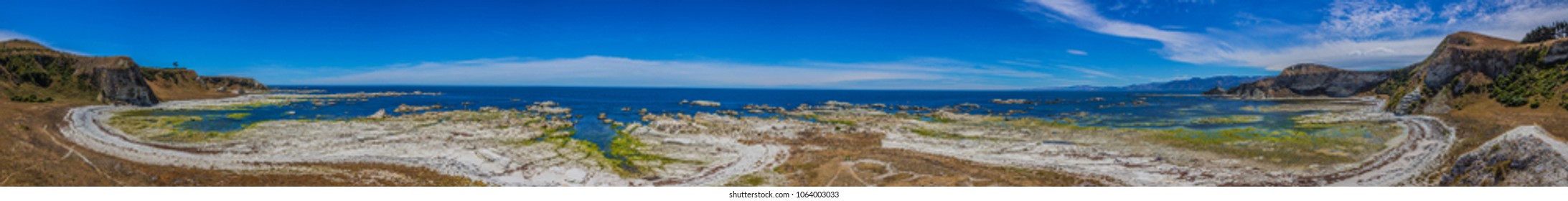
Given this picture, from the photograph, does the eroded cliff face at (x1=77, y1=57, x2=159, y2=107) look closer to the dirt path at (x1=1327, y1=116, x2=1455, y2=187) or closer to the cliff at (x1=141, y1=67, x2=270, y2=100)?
the cliff at (x1=141, y1=67, x2=270, y2=100)

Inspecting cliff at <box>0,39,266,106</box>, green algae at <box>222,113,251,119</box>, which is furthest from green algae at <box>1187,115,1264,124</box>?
cliff at <box>0,39,266,106</box>

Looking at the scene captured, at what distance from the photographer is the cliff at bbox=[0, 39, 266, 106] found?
28672mm

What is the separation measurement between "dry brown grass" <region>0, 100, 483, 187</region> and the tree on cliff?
816 inches

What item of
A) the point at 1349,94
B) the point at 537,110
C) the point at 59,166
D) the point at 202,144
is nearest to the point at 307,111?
the point at 537,110

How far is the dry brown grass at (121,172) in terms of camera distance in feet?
34.5

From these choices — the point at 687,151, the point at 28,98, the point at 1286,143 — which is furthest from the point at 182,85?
the point at 1286,143

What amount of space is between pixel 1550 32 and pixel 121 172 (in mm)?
27933

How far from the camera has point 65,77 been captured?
34812 mm

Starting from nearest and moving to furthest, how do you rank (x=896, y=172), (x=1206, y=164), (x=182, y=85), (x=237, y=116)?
(x=896, y=172)
(x=1206, y=164)
(x=237, y=116)
(x=182, y=85)

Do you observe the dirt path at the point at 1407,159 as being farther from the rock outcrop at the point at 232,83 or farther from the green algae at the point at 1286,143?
the rock outcrop at the point at 232,83

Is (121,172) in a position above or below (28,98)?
Answer: below

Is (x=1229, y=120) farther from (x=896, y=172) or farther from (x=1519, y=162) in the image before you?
(x=896, y=172)

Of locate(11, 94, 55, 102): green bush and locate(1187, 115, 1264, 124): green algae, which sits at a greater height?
locate(11, 94, 55, 102): green bush

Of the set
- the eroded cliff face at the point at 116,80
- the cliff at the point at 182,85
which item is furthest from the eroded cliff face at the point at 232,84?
the eroded cliff face at the point at 116,80
